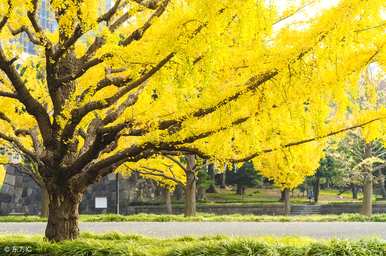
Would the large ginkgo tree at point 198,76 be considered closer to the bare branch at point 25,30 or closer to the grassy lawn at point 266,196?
the bare branch at point 25,30

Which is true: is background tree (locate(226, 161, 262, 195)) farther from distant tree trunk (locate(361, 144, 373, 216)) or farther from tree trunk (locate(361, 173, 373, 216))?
tree trunk (locate(361, 173, 373, 216))

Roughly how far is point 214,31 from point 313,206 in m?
31.1

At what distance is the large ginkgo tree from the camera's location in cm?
616

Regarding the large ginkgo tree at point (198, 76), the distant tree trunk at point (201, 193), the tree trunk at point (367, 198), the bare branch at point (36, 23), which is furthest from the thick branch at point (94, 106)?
the distant tree trunk at point (201, 193)

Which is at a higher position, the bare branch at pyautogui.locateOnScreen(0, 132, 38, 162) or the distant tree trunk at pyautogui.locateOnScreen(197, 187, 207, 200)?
the bare branch at pyautogui.locateOnScreen(0, 132, 38, 162)

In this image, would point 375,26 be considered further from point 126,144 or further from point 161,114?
point 126,144

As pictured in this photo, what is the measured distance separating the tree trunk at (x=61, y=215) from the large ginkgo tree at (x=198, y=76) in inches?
0.7

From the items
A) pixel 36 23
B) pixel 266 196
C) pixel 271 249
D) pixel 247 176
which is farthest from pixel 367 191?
pixel 36 23

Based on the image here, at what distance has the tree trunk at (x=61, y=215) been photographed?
946 cm

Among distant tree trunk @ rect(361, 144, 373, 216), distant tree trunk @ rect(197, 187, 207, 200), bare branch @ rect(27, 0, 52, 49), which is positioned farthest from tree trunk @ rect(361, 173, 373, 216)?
bare branch @ rect(27, 0, 52, 49)

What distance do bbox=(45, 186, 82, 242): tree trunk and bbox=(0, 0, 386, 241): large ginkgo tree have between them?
18mm

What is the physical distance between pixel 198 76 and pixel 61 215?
4481 millimetres

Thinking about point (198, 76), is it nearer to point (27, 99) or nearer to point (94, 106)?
point (94, 106)

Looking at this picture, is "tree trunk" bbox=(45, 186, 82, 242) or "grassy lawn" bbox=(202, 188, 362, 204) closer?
"tree trunk" bbox=(45, 186, 82, 242)
